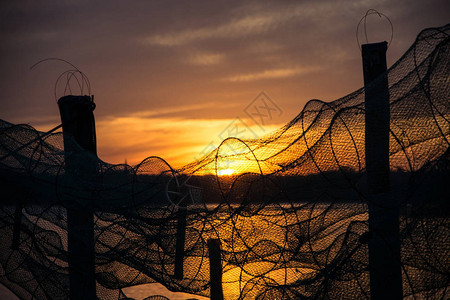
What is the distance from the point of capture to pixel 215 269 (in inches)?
222

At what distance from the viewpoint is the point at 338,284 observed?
15.1 feet

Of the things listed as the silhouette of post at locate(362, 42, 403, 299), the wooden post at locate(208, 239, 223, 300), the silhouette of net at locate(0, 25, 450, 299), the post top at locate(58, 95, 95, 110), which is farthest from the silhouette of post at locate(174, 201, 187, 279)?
the post top at locate(58, 95, 95, 110)

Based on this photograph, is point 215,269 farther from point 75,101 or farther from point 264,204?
point 75,101

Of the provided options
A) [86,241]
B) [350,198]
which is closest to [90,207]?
[86,241]

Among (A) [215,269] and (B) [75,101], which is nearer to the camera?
(A) [215,269]

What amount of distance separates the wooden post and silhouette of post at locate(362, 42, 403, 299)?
167cm

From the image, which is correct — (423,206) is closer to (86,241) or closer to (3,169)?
(86,241)

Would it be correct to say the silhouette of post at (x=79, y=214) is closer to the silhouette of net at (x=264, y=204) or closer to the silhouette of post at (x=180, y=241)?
the silhouette of net at (x=264, y=204)

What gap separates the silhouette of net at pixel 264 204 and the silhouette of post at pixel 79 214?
0.07 m

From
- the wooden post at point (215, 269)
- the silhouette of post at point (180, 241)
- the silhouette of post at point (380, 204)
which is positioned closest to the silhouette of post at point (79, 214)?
the silhouette of post at point (180, 241)

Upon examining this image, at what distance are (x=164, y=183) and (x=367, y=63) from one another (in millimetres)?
2544

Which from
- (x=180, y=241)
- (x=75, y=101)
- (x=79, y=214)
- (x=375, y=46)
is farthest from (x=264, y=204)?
(x=75, y=101)

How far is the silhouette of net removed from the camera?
4480mm

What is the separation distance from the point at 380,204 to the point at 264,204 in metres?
1.12
